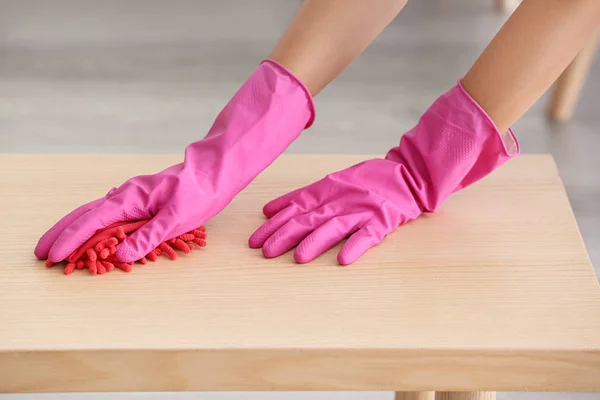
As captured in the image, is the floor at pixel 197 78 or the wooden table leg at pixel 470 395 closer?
the wooden table leg at pixel 470 395

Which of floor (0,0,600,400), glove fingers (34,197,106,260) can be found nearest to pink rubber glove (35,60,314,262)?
glove fingers (34,197,106,260)

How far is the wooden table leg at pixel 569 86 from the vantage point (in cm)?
211

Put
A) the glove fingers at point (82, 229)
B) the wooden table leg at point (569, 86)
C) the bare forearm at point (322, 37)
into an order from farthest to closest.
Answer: the wooden table leg at point (569, 86), the bare forearm at point (322, 37), the glove fingers at point (82, 229)

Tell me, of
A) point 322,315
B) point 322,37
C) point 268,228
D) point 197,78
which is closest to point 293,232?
point 268,228

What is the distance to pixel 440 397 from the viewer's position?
1081mm

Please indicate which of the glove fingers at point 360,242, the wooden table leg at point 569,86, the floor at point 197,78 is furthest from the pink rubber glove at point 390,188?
the wooden table leg at point 569,86

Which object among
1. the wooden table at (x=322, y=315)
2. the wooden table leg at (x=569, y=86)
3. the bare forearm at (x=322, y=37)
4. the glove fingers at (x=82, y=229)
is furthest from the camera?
the wooden table leg at (x=569, y=86)

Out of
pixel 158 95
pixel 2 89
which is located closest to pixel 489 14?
pixel 158 95

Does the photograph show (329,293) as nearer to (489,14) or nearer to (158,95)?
(158,95)

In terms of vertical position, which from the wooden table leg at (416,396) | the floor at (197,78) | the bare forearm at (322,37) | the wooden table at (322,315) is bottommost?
the floor at (197,78)

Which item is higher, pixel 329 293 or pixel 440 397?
pixel 329 293

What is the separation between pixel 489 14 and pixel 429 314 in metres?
2.08

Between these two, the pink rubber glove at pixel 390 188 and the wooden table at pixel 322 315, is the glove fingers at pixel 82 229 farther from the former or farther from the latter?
the pink rubber glove at pixel 390 188

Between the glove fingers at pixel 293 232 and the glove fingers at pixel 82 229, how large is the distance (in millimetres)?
168
